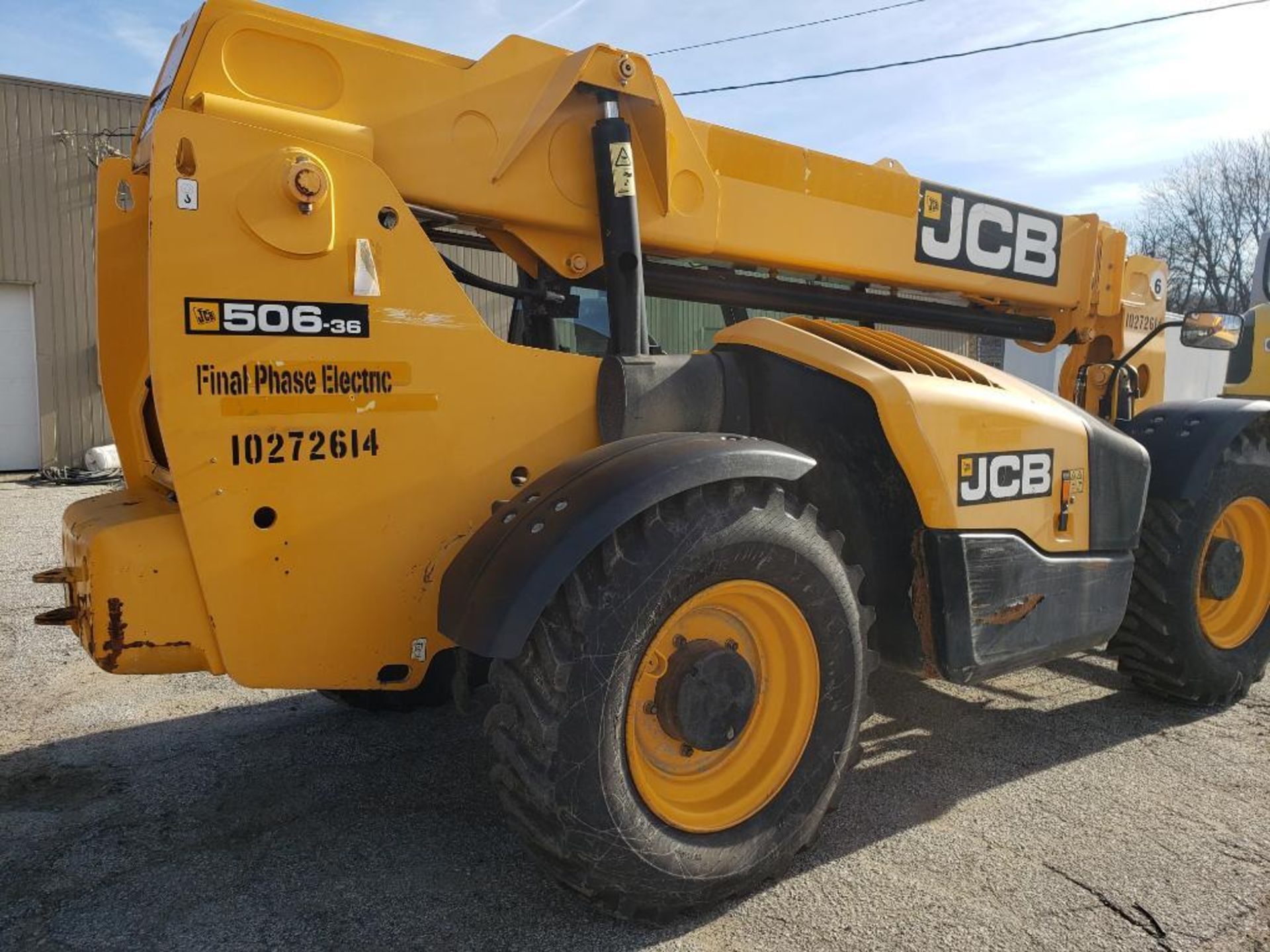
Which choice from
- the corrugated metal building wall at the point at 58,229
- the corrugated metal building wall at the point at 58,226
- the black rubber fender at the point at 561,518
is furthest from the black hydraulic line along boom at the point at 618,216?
the corrugated metal building wall at the point at 58,226

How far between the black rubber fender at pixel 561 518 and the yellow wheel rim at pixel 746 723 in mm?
356

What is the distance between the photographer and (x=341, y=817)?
3363mm

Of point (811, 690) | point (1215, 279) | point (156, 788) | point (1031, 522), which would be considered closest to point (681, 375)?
point (811, 690)

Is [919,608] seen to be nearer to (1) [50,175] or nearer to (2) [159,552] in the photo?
(2) [159,552]

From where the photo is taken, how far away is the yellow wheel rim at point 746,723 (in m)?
2.79

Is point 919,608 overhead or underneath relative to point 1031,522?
underneath

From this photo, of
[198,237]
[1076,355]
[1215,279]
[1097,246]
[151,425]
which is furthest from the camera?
[1215,279]

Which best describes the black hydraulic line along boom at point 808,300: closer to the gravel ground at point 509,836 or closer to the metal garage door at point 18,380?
the gravel ground at point 509,836

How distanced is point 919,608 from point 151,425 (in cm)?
269

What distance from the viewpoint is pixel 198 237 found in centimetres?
256

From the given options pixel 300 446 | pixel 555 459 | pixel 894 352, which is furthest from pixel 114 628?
pixel 894 352

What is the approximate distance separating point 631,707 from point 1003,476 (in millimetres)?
1694

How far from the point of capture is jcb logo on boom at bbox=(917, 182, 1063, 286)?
4.48 meters

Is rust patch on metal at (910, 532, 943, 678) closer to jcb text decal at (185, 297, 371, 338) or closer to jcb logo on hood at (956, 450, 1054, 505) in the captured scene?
jcb logo on hood at (956, 450, 1054, 505)
